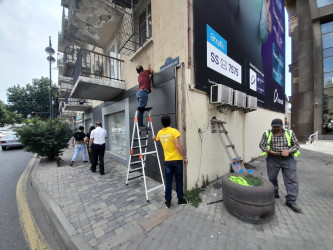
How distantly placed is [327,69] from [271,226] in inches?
865

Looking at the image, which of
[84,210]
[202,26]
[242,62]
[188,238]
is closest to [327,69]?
[242,62]

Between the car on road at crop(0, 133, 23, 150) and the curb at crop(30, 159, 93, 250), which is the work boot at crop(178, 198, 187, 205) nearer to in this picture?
the curb at crop(30, 159, 93, 250)

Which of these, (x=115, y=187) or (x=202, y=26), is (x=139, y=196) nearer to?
(x=115, y=187)

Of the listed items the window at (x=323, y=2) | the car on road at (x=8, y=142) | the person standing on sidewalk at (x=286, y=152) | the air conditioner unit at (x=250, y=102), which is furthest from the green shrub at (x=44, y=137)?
the window at (x=323, y=2)

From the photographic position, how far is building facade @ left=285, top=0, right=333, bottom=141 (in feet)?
49.9

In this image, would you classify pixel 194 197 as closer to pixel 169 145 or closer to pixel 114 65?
pixel 169 145

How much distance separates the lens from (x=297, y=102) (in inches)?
677

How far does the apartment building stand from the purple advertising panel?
0.10ft

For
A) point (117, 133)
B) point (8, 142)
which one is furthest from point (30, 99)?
point (117, 133)

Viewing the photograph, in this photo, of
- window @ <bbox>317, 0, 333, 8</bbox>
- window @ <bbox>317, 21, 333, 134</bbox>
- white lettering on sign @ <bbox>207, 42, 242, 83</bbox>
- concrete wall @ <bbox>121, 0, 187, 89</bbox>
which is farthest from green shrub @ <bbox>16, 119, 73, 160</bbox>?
window @ <bbox>317, 0, 333, 8</bbox>

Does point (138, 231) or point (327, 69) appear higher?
point (327, 69)

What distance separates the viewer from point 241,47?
210 inches

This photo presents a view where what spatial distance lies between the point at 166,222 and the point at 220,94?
3213 mm

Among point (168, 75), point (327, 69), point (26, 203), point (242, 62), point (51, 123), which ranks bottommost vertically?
point (26, 203)
